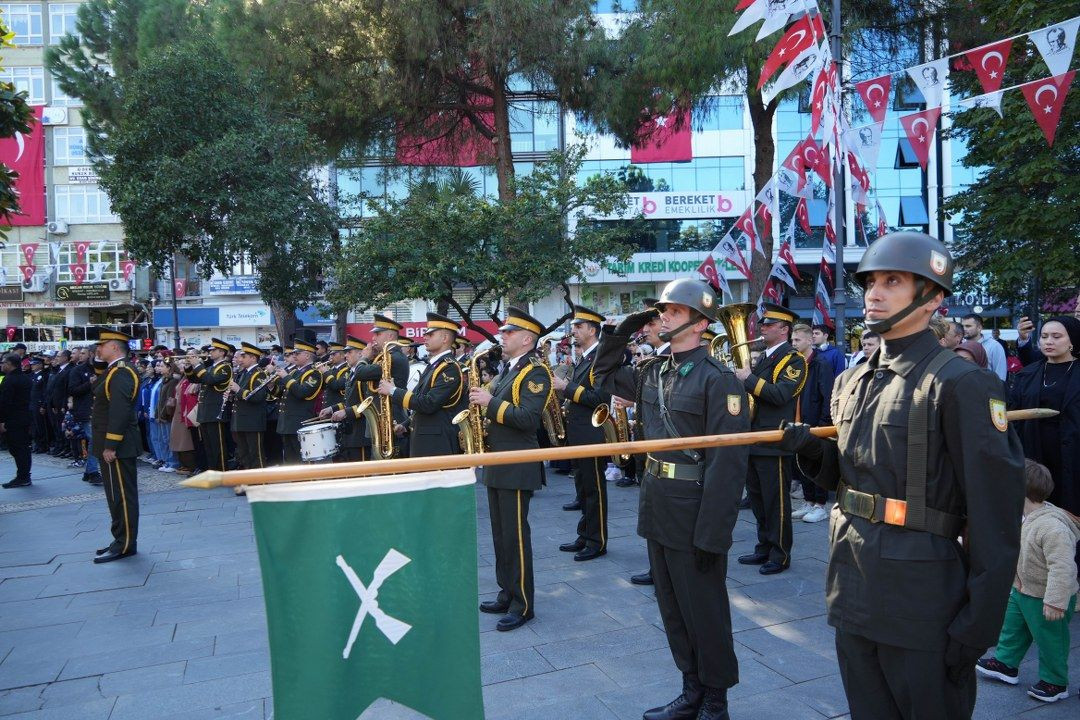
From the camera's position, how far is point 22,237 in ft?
131

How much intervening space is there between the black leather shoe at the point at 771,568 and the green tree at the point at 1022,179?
944cm

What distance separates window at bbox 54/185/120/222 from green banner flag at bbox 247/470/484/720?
43.7 metres

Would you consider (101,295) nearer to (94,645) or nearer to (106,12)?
(106,12)

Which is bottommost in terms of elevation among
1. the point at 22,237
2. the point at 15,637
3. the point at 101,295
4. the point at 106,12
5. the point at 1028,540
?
the point at 15,637

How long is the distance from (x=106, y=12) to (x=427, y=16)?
15942 millimetres

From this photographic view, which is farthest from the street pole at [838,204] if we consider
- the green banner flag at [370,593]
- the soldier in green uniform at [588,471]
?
the green banner flag at [370,593]

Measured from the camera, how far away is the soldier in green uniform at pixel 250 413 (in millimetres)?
11328

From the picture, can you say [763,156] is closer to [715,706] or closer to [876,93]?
[876,93]

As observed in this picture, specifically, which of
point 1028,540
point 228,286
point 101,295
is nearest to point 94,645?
point 1028,540

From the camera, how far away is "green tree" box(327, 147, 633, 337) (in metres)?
15.7

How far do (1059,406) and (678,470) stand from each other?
10.3 ft

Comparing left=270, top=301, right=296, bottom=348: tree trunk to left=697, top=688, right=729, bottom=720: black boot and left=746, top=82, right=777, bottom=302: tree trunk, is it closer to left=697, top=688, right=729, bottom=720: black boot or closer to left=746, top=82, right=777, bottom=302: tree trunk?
left=746, top=82, right=777, bottom=302: tree trunk

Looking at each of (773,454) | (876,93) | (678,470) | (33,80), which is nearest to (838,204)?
→ (876,93)

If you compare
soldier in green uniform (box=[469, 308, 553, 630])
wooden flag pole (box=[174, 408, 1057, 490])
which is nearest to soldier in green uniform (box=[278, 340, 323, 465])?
soldier in green uniform (box=[469, 308, 553, 630])
